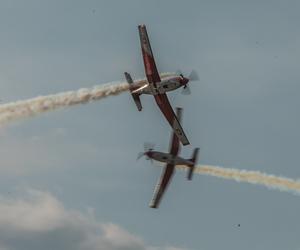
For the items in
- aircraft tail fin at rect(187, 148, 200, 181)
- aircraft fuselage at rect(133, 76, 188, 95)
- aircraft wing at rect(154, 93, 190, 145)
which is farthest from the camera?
aircraft tail fin at rect(187, 148, 200, 181)

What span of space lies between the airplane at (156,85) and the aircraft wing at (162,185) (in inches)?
399

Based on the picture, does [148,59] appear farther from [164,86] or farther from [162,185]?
[162,185]

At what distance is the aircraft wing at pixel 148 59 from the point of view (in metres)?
154

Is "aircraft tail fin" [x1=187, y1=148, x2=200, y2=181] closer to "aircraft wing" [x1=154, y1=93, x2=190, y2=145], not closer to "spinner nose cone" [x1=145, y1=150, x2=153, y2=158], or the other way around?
"aircraft wing" [x1=154, y1=93, x2=190, y2=145]

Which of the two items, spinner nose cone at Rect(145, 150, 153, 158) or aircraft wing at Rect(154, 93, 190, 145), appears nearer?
aircraft wing at Rect(154, 93, 190, 145)

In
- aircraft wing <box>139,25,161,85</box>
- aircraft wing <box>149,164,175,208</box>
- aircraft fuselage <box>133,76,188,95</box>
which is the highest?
aircraft wing <box>139,25,161,85</box>

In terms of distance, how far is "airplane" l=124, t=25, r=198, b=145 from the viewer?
493 feet

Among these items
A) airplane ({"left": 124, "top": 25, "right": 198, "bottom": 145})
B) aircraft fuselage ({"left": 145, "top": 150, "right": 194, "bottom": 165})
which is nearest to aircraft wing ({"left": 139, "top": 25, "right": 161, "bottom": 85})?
airplane ({"left": 124, "top": 25, "right": 198, "bottom": 145})

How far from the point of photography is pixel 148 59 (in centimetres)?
15738

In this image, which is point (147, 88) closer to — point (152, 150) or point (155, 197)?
point (152, 150)

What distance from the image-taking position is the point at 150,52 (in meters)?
158

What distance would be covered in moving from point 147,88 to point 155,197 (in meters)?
30.6

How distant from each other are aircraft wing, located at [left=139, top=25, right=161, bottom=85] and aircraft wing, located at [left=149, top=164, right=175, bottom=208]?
22122 millimetres

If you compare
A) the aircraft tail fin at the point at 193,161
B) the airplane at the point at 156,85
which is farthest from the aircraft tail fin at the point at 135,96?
the aircraft tail fin at the point at 193,161
